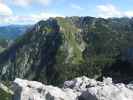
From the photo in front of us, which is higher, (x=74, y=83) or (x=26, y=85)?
(x=26, y=85)

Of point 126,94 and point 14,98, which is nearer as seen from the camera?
point 126,94

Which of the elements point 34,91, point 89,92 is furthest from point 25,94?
point 89,92

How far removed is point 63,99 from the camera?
4350cm

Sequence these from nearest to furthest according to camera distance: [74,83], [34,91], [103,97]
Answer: [103,97]
[34,91]
[74,83]

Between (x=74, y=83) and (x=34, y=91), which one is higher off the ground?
(x=34, y=91)

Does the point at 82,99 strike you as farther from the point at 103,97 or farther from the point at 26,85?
the point at 26,85

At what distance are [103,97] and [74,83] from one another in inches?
1092

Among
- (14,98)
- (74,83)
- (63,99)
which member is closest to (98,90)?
(63,99)

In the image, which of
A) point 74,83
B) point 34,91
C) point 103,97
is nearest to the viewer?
point 103,97

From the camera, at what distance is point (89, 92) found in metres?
43.8

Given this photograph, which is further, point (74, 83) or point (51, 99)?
point (74, 83)

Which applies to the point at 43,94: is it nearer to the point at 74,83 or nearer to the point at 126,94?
the point at 126,94

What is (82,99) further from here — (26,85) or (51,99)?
(26,85)

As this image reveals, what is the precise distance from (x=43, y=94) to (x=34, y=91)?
143cm
